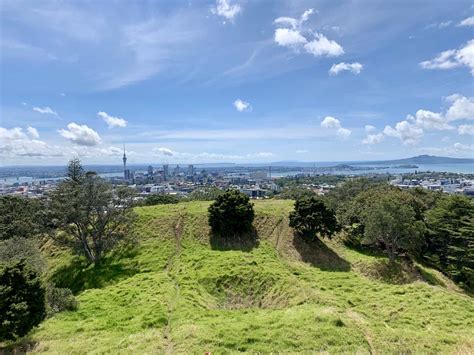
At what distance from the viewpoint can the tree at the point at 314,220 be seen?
36.7 m

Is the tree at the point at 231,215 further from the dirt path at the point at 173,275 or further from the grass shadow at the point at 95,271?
the grass shadow at the point at 95,271

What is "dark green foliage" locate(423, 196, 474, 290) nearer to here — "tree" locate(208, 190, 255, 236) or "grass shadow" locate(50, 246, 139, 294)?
"tree" locate(208, 190, 255, 236)

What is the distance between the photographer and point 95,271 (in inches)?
1313

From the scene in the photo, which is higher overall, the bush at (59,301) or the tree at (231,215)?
the tree at (231,215)

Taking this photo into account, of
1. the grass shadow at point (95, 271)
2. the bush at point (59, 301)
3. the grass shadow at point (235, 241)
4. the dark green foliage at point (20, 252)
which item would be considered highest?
the dark green foliage at point (20, 252)

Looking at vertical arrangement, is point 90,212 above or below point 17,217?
above

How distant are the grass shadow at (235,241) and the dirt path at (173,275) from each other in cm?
401

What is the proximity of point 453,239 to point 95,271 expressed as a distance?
42.5m

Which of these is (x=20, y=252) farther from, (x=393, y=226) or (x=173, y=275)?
(x=393, y=226)

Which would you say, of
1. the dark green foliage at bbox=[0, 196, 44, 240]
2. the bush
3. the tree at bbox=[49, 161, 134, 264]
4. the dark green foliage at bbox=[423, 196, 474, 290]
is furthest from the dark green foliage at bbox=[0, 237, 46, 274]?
the dark green foliage at bbox=[423, 196, 474, 290]

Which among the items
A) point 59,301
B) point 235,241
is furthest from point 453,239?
point 59,301

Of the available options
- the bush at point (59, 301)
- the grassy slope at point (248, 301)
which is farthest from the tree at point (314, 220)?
the bush at point (59, 301)

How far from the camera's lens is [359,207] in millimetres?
46750

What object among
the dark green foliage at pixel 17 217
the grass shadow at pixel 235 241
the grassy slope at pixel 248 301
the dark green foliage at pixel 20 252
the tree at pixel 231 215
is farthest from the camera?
the dark green foliage at pixel 17 217
